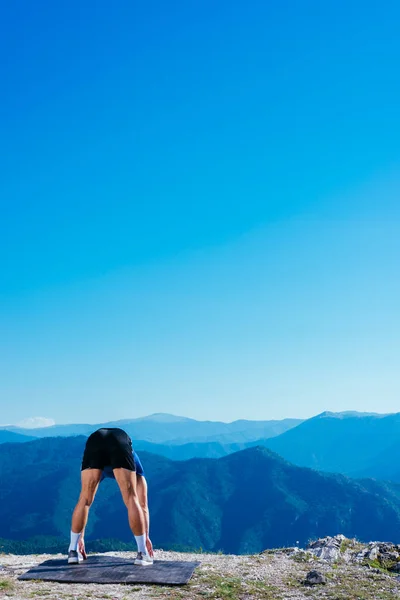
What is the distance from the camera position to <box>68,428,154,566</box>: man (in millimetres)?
10453

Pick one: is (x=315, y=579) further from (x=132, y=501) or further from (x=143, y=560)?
(x=132, y=501)

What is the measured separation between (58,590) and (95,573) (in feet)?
3.85

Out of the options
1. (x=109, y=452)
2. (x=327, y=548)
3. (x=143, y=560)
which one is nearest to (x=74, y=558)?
(x=143, y=560)

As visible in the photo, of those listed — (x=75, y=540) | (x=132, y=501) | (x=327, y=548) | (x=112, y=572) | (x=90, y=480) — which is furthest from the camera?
(x=327, y=548)

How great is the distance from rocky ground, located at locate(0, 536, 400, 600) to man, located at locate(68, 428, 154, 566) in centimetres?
126

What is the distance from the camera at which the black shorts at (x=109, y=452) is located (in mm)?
10523

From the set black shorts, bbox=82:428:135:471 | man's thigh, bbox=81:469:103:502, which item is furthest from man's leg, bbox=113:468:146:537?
man's thigh, bbox=81:469:103:502

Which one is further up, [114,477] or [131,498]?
[114,477]

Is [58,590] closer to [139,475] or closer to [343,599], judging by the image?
[139,475]

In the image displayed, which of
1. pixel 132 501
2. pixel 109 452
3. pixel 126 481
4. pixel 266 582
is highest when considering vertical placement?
pixel 109 452

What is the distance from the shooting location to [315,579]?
9969 millimetres

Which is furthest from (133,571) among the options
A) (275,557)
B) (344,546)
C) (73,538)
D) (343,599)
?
(344,546)

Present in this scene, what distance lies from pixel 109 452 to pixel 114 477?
587 mm

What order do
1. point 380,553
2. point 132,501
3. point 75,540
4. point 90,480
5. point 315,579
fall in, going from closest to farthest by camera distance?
point 315,579
point 132,501
point 90,480
point 75,540
point 380,553
